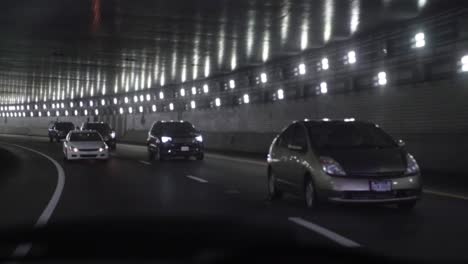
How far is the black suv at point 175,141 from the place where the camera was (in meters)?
26.2

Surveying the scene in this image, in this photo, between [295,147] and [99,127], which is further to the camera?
[99,127]

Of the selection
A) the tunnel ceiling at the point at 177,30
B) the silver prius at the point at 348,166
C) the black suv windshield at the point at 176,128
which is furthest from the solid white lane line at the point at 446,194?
the black suv windshield at the point at 176,128

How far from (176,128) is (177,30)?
6.55 m

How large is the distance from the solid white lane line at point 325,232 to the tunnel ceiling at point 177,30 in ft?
27.0

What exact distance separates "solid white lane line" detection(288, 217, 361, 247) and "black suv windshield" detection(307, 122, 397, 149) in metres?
1.94

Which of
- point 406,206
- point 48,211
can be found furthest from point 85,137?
point 406,206

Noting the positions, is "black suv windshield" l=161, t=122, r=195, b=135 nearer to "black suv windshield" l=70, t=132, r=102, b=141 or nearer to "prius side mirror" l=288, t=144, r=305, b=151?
"black suv windshield" l=70, t=132, r=102, b=141

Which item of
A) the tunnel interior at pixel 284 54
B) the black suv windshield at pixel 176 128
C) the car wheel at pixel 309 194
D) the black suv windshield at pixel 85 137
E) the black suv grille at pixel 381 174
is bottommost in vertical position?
the car wheel at pixel 309 194

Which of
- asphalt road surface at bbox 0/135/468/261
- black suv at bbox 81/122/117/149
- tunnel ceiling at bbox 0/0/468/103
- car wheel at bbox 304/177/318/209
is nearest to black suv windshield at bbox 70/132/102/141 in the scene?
tunnel ceiling at bbox 0/0/468/103

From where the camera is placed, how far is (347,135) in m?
11.8

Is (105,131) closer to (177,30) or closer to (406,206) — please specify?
(177,30)

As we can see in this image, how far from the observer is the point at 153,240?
322 inches

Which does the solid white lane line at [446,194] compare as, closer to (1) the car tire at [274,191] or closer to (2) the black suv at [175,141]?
(1) the car tire at [274,191]

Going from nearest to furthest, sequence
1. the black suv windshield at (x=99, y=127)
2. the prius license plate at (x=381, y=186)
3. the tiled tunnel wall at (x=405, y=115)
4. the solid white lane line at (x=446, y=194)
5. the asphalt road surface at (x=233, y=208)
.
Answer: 1. the asphalt road surface at (x=233, y=208)
2. the prius license plate at (x=381, y=186)
3. the solid white lane line at (x=446, y=194)
4. the tiled tunnel wall at (x=405, y=115)
5. the black suv windshield at (x=99, y=127)
